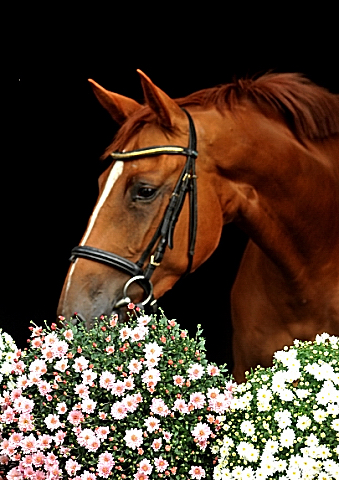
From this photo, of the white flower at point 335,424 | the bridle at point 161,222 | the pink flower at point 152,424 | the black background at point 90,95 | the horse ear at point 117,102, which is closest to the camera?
the white flower at point 335,424

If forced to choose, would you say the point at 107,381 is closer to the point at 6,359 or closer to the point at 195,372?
the point at 195,372

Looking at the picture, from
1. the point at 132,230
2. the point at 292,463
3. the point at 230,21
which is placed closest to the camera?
the point at 292,463

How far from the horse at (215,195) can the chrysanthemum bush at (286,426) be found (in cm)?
52

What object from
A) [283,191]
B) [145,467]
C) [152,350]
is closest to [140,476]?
[145,467]

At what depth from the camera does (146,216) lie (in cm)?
214

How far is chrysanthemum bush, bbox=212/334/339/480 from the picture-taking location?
1680 mm

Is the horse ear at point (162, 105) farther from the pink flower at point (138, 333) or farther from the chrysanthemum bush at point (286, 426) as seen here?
the chrysanthemum bush at point (286, 426)

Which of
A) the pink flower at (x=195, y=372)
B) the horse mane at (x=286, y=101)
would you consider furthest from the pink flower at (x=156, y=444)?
the horse mane at (x=286, y=101)

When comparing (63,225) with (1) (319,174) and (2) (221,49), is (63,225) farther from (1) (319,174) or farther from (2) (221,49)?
(1) (319,174)

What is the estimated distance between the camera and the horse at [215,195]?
2.11 metres

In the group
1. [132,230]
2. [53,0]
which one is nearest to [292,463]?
Result: [132,230]

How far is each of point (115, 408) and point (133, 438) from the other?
0.10m

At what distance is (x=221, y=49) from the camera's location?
3627 millimetres

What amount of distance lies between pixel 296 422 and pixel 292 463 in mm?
107
